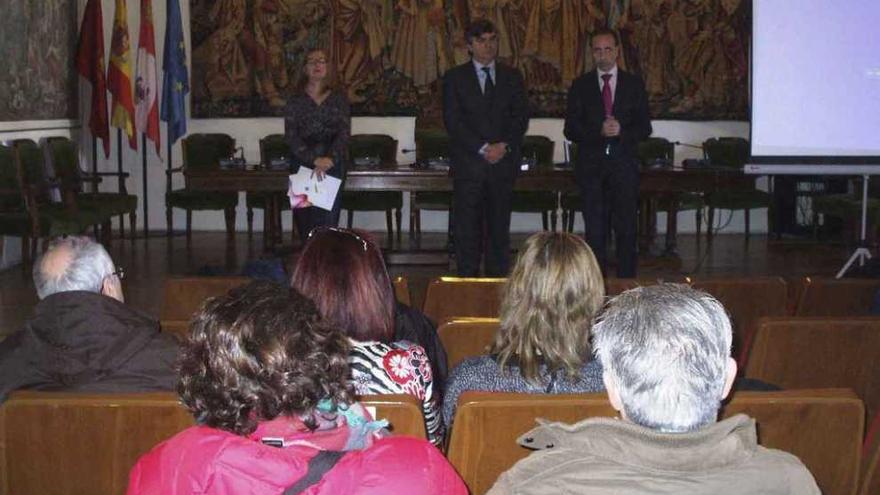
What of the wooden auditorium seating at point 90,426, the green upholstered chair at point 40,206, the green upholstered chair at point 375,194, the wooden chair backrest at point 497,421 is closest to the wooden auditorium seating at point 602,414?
the wooden chair backrest at point 497,421

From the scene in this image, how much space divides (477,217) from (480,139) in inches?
20.7

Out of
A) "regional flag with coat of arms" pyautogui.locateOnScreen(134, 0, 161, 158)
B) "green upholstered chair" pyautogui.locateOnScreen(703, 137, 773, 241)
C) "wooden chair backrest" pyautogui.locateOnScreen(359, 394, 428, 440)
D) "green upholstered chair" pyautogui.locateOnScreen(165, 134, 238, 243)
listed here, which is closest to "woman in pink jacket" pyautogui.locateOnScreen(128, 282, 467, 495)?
"wooden chair backrest" pyautogui.locateOnScreen(359, 394, 428, 440)

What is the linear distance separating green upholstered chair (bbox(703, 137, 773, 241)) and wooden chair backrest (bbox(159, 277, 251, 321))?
23.6ft

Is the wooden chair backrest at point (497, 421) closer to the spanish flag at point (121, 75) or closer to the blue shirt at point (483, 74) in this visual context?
the blue shirt at point (483, 74)

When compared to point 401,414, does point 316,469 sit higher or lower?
higher

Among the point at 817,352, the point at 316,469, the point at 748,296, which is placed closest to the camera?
the point at 316,469

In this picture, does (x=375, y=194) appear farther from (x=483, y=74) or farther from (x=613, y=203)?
(x=613, y=203)

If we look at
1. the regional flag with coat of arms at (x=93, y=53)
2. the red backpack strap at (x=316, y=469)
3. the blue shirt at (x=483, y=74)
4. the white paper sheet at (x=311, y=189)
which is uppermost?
the regional flag with coat of arms at (x=93, y=53)

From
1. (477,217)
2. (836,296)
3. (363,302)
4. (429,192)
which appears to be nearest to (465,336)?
(363,302)

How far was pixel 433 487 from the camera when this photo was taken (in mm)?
1745

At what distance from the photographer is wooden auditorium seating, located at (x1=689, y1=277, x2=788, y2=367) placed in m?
4.39

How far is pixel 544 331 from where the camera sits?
297 cm

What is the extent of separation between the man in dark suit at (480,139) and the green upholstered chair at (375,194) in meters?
2.94

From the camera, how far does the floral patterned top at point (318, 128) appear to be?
7930 millimetres
